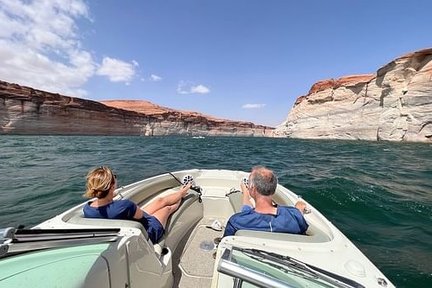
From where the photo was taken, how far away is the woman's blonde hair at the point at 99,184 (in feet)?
8.42

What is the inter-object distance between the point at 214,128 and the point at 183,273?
88.3m

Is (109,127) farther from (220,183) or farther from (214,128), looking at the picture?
(220,183)

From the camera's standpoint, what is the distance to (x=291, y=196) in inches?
161

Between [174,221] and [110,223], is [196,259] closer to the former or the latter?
[174,221]

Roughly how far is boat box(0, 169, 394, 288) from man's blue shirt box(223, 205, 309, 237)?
4.7 inches

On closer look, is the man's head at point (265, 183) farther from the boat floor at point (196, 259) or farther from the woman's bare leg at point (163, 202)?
the woman's bare leg at point (163, 202)

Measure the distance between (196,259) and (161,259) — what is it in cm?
96

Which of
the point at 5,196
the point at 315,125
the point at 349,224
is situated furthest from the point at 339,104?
the point at 5,196

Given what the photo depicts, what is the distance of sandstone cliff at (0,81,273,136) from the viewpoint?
41.4m

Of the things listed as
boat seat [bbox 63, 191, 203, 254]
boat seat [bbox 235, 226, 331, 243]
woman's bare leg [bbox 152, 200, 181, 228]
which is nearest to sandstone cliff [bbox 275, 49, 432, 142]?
boat seat [bbox 63, 191, 203, 254]

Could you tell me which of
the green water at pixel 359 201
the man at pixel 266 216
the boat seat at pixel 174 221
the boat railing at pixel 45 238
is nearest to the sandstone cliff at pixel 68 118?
the green water at pixel 359 201

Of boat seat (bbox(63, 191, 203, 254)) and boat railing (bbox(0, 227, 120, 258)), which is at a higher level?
boat railing (bbox(0, 227, 120, 258))

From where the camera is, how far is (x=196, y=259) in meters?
3.47

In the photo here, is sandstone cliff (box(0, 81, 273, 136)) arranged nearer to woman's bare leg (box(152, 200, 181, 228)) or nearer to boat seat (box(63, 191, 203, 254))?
boat seat (box(63, 191, 203, 254))
